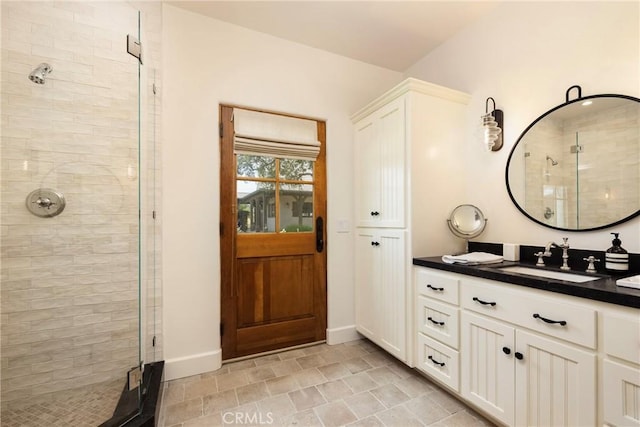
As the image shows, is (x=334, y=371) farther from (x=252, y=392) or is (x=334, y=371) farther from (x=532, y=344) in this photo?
(x=532, y=344)

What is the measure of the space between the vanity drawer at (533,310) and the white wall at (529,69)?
2.08ft

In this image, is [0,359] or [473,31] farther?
[473,31]

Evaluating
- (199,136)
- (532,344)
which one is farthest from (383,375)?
(199,136)

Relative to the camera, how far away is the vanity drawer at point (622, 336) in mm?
914

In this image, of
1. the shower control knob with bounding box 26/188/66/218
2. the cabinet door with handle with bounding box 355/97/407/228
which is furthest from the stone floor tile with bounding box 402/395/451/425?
the shower control knob with bounding box 26/188/66/218

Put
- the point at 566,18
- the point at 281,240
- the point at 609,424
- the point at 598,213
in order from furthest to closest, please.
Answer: the point at 281,240 < the point at 566,18 < the point at 598,213 < the point at 609,424

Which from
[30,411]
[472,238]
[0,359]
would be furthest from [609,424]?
[0,359]

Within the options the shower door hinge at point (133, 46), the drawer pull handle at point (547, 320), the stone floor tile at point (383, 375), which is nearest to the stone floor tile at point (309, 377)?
the stone floor tile at point (383, 375)

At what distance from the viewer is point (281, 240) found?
2342mm

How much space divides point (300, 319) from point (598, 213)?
84.3 inches

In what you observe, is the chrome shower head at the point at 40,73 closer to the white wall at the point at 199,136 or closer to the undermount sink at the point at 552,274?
Answer: the white wall at the point at 199,136

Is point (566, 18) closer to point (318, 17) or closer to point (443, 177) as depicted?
point (443, 177)

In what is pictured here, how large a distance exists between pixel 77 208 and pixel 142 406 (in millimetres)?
1241

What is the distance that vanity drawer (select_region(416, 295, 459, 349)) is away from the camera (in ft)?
5.22
